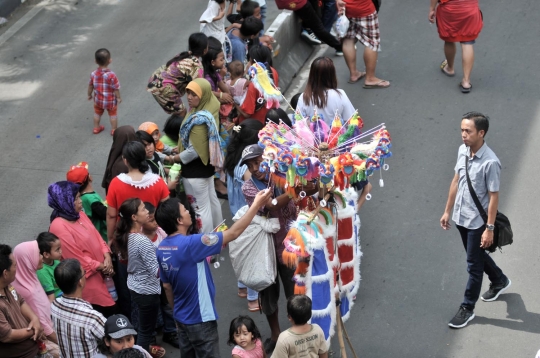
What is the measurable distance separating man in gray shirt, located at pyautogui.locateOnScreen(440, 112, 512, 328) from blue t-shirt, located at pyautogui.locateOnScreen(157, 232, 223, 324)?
2374 millimetres

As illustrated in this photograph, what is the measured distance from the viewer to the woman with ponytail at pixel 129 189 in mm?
7422

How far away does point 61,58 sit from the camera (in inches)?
507

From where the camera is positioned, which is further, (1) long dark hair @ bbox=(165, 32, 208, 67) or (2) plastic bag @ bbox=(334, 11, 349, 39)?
(2) plastic bag @ bbox=(334, 11, 349, 39)

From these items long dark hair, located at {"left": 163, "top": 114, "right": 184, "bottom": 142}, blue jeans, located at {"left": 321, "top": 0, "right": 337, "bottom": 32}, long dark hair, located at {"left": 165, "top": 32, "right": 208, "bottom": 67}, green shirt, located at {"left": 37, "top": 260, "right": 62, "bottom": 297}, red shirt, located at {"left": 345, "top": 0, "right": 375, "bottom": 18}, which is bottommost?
blue jeans, located at {"left": 321, "top": 0, "right": 337, "bottom": 32}

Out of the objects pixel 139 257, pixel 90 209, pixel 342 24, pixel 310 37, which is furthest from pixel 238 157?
pixel 310 37

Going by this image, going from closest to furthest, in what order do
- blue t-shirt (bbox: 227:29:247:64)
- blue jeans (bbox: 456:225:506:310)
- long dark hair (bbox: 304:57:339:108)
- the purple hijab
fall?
1. the purple hijab
2. blue jeans (bbox: 456:225:506:310)
3. long dark hair (bbox: 304:57:339:108)
4. blue t-shirt (bbox: 227:29:247:64)

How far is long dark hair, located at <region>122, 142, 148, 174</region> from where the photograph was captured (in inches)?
291

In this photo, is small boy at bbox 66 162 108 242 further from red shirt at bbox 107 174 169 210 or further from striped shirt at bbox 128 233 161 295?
striped shirt at bbox 128 233 161 295

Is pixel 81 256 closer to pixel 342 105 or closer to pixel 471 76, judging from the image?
pixel 342 105

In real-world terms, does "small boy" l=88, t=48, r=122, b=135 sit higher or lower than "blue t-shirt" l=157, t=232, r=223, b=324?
lower

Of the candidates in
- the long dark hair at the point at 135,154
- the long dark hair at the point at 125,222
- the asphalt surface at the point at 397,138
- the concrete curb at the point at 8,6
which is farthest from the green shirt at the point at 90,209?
the concrete curb at the point at 8,6

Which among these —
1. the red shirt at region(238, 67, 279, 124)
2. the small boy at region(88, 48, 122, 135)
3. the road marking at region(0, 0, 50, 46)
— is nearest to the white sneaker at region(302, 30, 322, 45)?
the small boy at region(88, 48, 122, 135)

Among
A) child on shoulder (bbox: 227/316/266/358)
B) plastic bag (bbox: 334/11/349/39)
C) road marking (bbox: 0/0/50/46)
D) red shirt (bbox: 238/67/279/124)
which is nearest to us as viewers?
child on shoulder (bbox: 227/316/266/358)

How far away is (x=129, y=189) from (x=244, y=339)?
1898 millimetres
